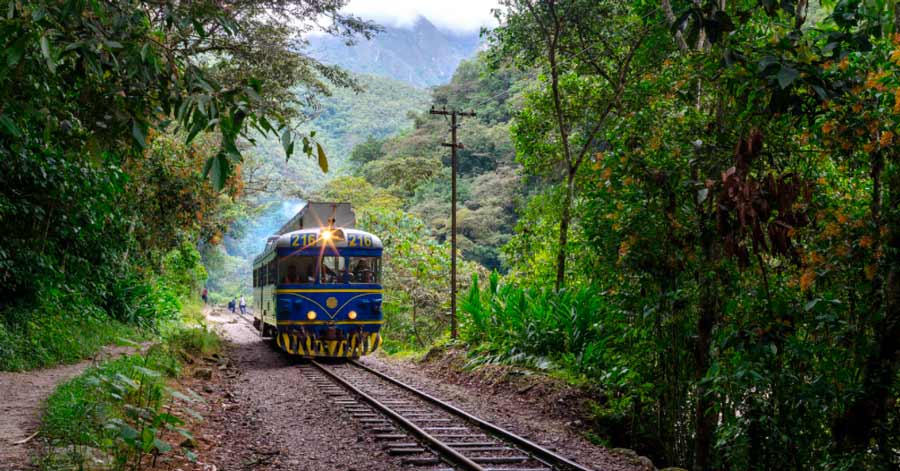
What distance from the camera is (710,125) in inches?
253

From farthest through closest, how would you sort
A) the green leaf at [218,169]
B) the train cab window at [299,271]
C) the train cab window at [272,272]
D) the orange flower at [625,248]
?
the train cab window at [272,272], the train cab window at [299,271], the orange flower at [625,248], the green leaf at [218,169]

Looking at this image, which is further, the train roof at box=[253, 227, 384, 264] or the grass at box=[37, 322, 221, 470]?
the train roof at box=[253, 227, 384, 264]

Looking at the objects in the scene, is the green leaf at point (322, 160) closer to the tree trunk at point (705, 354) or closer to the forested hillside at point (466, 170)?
the tree trunk at point (705, 354)

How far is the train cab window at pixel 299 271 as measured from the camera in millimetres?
14758

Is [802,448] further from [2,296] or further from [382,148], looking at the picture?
[382,148]

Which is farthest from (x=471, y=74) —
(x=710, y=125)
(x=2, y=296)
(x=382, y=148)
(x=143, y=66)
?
(x=143, y=66)

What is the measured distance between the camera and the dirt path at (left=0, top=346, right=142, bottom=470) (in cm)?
531

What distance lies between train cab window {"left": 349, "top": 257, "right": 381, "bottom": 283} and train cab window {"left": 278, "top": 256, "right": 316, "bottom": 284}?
797mm

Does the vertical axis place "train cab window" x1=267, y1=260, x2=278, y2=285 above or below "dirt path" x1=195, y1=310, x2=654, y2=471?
above

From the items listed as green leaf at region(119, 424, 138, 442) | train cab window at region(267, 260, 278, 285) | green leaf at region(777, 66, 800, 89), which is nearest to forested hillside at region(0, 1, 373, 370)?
green leaf at region(119, 424, 138, 442)

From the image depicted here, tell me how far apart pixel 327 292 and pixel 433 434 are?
23.6ft

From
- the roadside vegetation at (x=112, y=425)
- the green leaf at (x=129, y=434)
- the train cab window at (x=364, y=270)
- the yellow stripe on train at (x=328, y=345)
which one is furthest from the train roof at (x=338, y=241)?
the green leaf at (x=129, y=434)

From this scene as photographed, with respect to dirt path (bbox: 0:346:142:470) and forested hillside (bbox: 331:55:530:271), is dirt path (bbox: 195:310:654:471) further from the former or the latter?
forested hillside (bbox: 331:55:530:271)

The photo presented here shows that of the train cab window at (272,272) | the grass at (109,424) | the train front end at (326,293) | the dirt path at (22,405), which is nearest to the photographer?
the grass at (109,424)
